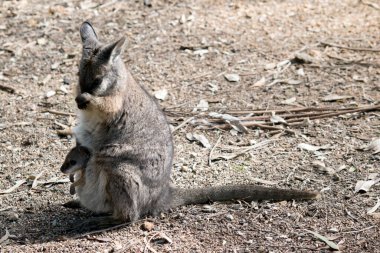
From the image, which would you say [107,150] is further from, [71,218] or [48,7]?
[48,7]

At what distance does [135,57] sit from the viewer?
8.34 metres

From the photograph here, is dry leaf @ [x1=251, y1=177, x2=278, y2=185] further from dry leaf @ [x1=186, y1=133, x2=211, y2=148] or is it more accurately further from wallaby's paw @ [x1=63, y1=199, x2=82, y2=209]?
wallaby's paw @ [x1=63, y1=199, x2=82, y2=209]

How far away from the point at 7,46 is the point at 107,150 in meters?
3.78

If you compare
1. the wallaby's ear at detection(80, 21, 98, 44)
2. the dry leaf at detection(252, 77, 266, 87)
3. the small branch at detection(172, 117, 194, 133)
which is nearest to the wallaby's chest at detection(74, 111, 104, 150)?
the wallaby's ear at detection(80, 21, 98, 44)

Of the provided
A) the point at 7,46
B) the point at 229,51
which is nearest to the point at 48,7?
the point at 7,46

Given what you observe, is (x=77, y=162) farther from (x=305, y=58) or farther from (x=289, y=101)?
(x=305, y=58)

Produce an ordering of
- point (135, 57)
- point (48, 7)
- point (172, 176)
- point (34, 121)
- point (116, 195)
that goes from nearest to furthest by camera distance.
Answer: point (116, 195) < point (172, 176) < point (34, 121) < point (135, 57) < point (48, 7)

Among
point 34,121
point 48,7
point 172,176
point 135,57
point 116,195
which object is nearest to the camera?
point 116,195

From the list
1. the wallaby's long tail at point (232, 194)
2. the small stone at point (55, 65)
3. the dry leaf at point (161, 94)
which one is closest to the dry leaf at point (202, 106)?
the dry leaf at point (161, 94)

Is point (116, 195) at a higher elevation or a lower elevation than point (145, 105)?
lower

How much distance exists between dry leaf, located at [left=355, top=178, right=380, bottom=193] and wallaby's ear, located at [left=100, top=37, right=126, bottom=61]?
90.8 inches

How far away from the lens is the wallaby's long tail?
5.62 metres

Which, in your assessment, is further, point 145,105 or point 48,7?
point 48,7

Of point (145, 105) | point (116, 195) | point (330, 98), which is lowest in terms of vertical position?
point (330, 98)
